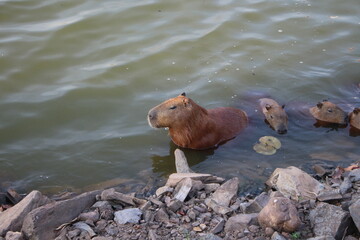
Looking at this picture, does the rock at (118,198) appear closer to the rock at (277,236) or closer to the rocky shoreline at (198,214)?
the rocky shoreline at (198,214)

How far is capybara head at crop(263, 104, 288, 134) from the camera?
6691 millimetres

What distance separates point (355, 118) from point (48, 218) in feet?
14.8

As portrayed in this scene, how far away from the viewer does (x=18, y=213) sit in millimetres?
4203

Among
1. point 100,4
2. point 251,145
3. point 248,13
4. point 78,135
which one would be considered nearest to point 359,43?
point 248,13

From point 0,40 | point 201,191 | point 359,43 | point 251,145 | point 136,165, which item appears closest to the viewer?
point 201,191

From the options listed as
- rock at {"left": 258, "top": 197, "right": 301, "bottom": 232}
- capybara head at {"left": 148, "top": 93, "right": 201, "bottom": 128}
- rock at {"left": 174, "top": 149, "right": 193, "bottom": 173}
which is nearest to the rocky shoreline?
rock at {"left": 258, "top": 197, "right": 301, "bottom": 232}

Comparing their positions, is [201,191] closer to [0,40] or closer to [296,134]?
[296,134]

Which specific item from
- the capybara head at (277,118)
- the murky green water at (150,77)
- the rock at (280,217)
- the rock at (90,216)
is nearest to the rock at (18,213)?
the rock at (90,216)

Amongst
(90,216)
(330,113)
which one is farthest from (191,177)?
(330,113)

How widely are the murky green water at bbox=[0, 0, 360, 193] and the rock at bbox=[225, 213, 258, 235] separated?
4.37 ft

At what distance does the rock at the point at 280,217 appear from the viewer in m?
3.88

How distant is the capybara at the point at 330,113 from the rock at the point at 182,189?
2.87m

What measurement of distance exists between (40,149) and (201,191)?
2319 mm

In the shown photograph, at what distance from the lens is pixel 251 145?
642cm
